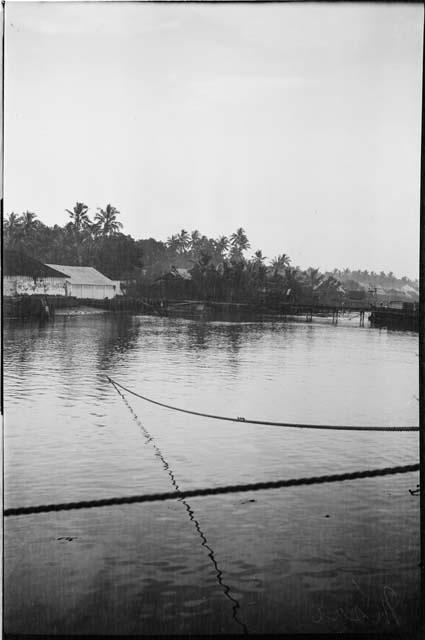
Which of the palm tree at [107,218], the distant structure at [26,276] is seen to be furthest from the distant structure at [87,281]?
the palm tree at [107,218]

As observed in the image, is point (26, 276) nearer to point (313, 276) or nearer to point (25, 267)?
point (25, 267)

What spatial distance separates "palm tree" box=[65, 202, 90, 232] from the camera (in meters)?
4.82

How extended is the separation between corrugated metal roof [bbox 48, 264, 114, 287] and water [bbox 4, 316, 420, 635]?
458 millimetres

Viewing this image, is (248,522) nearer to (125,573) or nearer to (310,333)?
(125,573)

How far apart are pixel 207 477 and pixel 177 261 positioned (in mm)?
2127

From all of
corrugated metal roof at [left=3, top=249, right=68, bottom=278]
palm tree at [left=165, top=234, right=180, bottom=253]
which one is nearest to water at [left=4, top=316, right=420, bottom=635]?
corrugated metal roof at [left=3, top=249, right=68, bottom=278]

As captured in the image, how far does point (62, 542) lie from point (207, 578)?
112 centimetres

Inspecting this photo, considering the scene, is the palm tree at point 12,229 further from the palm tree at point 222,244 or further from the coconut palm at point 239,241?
the coconut palm at point 239,241

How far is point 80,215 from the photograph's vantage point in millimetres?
4957

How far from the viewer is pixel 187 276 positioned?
614cm

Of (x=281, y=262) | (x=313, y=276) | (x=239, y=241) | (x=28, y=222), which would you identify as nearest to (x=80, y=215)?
(x=28, y=222)

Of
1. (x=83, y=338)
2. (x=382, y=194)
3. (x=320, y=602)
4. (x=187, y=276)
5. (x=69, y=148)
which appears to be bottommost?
(x=320, y=602)

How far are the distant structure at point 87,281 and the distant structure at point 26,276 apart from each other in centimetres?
21

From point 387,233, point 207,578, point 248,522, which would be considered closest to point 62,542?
point 207,578
